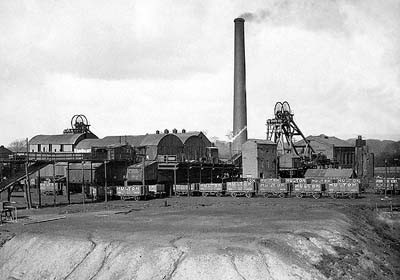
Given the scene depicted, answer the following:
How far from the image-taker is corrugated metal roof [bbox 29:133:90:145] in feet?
271

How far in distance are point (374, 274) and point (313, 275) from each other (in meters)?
4.71

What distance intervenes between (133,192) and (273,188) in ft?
57.3

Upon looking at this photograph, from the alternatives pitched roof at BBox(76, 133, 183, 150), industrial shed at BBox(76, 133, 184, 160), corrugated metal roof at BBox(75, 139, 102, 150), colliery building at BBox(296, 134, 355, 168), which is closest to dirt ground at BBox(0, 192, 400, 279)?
industrial shed at BBox(76, 133, 184, 160)

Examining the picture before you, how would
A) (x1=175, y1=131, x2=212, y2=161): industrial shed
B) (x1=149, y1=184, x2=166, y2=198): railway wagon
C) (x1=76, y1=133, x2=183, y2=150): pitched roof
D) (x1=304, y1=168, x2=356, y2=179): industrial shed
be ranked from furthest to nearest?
1. (x1=175, y1=131, x2=212, y2=161): industrial shed
2. (x1=76, y1=133, x2=183, y2=150): pitched roof
3. (x1=304, y1=168, x2=356, y2=179): industrial shed
4. (x1=149, y1=184, x2=166, y2=198): railway wagon

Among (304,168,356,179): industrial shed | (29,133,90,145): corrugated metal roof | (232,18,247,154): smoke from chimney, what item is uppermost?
(232,18,247,154): smoke from chimney

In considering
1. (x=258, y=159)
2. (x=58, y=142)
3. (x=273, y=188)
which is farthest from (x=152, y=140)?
(x=273, y=188)

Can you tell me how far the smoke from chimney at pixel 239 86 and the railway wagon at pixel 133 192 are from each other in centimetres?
2600

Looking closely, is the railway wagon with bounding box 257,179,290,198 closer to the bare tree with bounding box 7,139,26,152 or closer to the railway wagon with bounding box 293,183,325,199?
the railway wagon with bounding box 293,183,325,199

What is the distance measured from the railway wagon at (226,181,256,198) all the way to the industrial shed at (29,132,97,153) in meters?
36.2

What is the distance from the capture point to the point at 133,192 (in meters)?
53.1

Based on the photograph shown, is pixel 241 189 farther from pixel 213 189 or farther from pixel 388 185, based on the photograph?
pixel 388 185

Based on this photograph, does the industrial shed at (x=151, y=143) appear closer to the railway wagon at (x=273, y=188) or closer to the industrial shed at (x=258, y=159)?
the industrial shed at (x=258, y=159)

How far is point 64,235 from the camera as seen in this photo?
87.8 ft

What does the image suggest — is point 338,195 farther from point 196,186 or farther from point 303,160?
point 303,160
